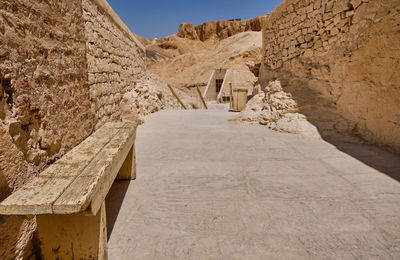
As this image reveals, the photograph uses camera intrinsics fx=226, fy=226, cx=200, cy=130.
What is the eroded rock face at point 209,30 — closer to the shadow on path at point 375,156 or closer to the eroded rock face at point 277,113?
the eroded rock face at point 277,113

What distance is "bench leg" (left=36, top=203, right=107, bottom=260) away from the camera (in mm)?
1127

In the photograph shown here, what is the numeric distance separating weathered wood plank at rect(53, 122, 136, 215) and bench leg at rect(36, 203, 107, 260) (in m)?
0.13

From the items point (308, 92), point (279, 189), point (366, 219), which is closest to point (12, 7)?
point (279, 189)

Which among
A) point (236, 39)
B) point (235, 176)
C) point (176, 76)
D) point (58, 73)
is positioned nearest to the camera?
point (58, 73)

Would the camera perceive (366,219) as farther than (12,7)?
Yes

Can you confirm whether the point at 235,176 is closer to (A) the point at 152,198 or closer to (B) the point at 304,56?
(A) the point at 152,198

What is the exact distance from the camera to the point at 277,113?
187 inches

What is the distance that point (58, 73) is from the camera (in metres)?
1.91

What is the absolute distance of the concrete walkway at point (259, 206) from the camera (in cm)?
136

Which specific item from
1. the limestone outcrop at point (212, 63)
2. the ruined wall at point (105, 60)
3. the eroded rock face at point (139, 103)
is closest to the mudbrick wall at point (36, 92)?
the ruined wall at point (105, 60)

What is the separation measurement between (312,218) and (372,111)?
102 inches

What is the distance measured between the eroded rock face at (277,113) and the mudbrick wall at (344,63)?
0.46 feet

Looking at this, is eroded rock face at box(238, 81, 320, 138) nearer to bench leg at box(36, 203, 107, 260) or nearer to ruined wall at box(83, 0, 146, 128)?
ruined wall at box(83, 0, 146, 128)

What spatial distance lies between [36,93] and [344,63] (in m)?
4.22
